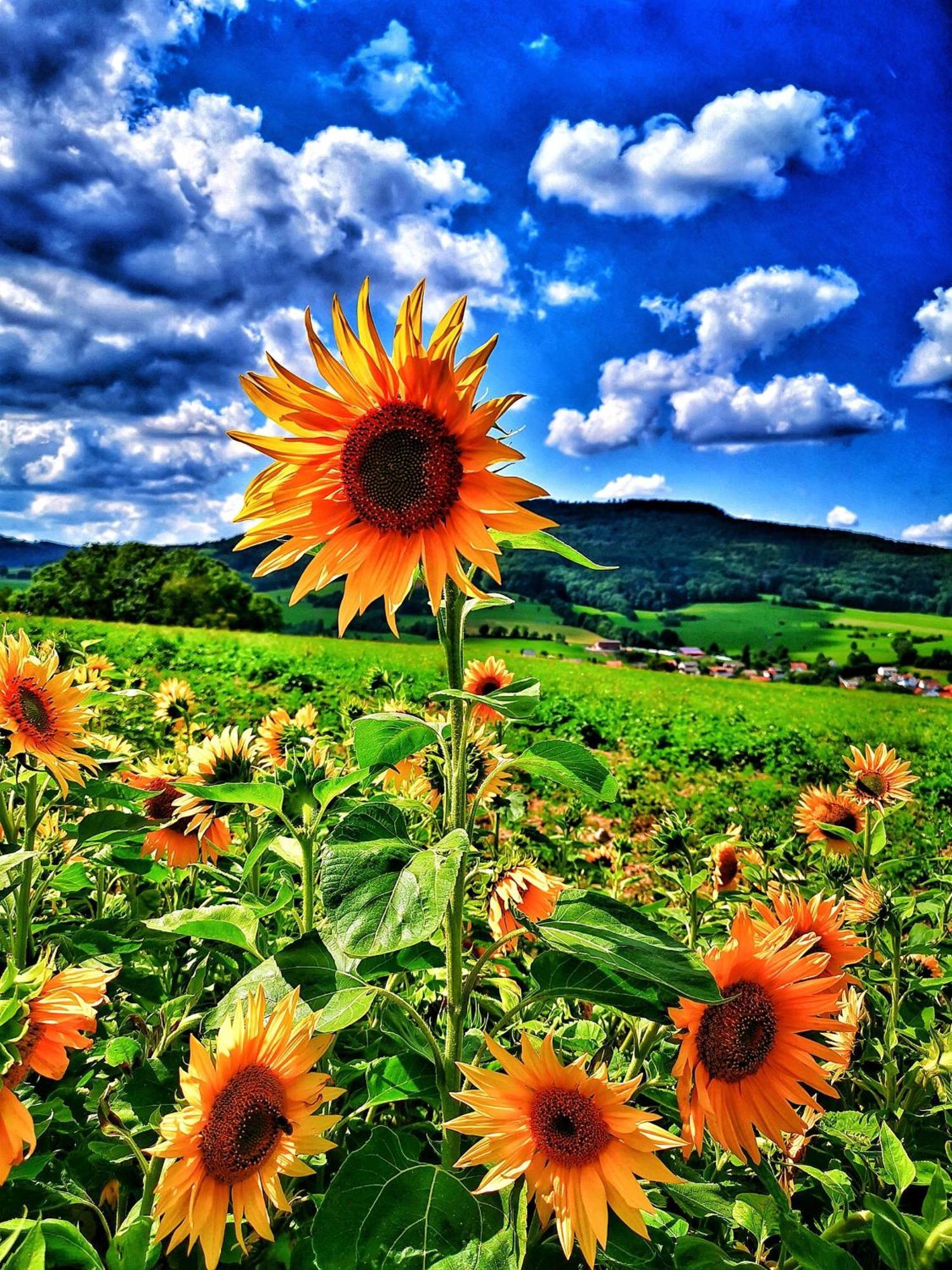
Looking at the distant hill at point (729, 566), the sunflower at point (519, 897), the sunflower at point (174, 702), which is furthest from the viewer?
the distant hill at point (729, 566)

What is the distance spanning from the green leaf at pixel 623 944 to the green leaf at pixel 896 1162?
341mm

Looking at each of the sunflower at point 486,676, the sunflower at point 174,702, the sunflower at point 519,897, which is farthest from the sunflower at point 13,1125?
the sunflower at point 174,702

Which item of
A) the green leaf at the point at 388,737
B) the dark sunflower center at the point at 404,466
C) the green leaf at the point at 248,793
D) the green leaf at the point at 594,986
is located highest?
the dark sunflower center at the point at 404,466

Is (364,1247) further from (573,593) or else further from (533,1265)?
(573,593)

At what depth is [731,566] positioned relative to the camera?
148 feet

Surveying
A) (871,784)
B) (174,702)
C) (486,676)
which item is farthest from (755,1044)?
(174,702)

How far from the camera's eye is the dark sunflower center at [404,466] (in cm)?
92

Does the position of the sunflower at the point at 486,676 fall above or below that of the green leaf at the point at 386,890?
above

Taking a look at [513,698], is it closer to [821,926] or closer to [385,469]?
[385,469]

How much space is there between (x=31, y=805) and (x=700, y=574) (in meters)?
44.0

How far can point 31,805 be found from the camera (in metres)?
1.37

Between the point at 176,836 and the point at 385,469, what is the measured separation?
1.04 m

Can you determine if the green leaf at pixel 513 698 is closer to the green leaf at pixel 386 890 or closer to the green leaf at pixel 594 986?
the green leaf at pixel 386 890

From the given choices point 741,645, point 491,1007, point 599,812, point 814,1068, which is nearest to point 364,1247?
point 491,1007
